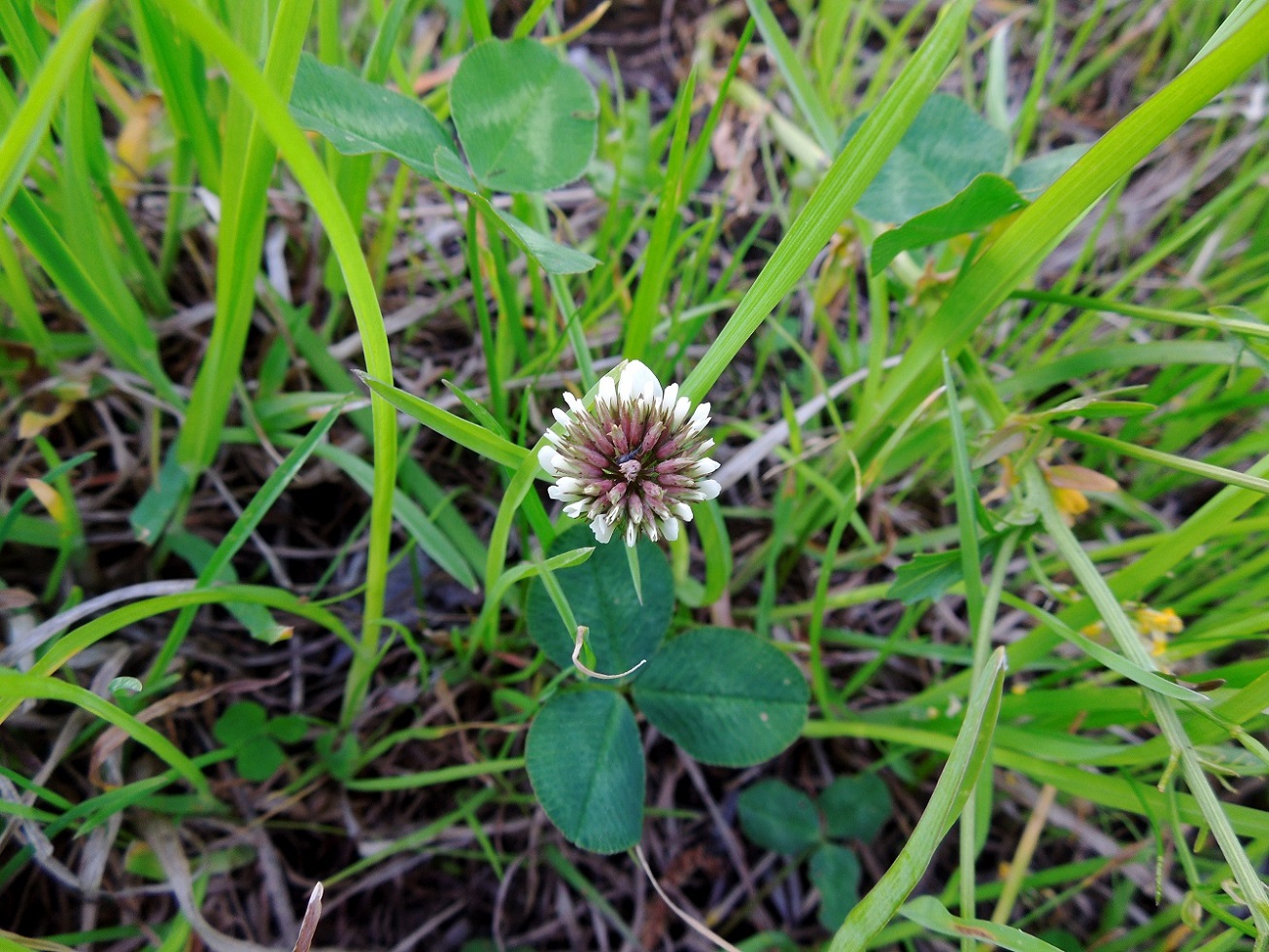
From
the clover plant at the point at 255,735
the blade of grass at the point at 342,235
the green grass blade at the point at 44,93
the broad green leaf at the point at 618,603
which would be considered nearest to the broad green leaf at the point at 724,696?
the broad green leaf at the point at 618,603

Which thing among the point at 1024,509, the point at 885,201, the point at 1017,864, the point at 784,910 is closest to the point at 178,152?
the point at 885,201

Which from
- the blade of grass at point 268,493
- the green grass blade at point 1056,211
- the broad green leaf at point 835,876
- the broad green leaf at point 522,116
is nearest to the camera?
the green grass blade at point 1056,211

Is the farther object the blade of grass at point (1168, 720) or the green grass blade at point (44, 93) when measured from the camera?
the blade of grass at point (1168, 720)

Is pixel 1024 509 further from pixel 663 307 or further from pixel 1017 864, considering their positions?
pixel 663 307

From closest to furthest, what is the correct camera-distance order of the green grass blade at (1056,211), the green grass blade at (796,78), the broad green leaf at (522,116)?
the green grass blade at (1056,211)
the broad green leaf at (522,116)
the green grass blade at (796,78)

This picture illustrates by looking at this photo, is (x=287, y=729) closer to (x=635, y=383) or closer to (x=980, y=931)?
(x=635, y=383)

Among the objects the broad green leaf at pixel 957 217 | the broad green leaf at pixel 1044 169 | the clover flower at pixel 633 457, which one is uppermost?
the broad green leaf at pixel 1044 169

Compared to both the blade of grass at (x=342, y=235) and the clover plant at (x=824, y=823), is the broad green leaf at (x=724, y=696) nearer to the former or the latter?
the clover plant at (x=824, y=823)
